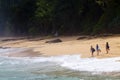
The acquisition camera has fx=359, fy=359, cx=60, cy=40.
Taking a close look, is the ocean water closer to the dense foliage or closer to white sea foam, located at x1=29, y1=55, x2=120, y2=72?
white sea foam, located at x1=29, y1=55, x2=120, y2=72

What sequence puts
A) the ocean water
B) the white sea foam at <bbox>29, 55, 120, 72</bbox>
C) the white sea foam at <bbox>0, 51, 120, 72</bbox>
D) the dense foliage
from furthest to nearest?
the dense foliage → the white sea foam at <bbox>0, 51, 120, 72</bbox> → the white sea foam at <bbox>29, 55, 120, 72</bbox> → the ocean water

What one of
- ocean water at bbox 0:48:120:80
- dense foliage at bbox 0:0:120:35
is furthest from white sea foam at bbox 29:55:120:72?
dense foliage at bbox 0:0:120:35

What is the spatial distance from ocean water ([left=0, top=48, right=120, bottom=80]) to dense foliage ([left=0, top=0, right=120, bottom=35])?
58.1ft

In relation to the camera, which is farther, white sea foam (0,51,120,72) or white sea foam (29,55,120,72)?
white sea foam (0,51,120,72)

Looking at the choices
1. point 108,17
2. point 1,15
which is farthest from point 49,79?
point 1,15

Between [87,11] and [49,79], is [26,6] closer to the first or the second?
[87,11]

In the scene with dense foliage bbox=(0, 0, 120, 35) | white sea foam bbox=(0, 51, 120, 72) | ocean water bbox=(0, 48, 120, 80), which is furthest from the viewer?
dense foliage bbox=(0, 0, 120, 35)

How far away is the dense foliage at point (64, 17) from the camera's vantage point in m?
46.2

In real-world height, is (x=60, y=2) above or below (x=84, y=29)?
above

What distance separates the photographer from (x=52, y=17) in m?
61.4

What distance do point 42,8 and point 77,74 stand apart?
42853 mm

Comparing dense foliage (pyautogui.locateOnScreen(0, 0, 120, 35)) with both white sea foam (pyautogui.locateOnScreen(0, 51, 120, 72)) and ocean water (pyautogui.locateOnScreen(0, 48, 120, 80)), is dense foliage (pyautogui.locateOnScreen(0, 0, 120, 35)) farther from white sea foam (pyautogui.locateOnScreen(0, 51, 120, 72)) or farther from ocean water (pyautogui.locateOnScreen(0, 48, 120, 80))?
ocean water (pyautogui.locateOnScreen(0, 48, 120, 80))

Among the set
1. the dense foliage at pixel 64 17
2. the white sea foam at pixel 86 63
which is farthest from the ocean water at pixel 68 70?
the dense foliage at pixel 64 17

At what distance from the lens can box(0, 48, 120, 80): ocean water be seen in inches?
787
